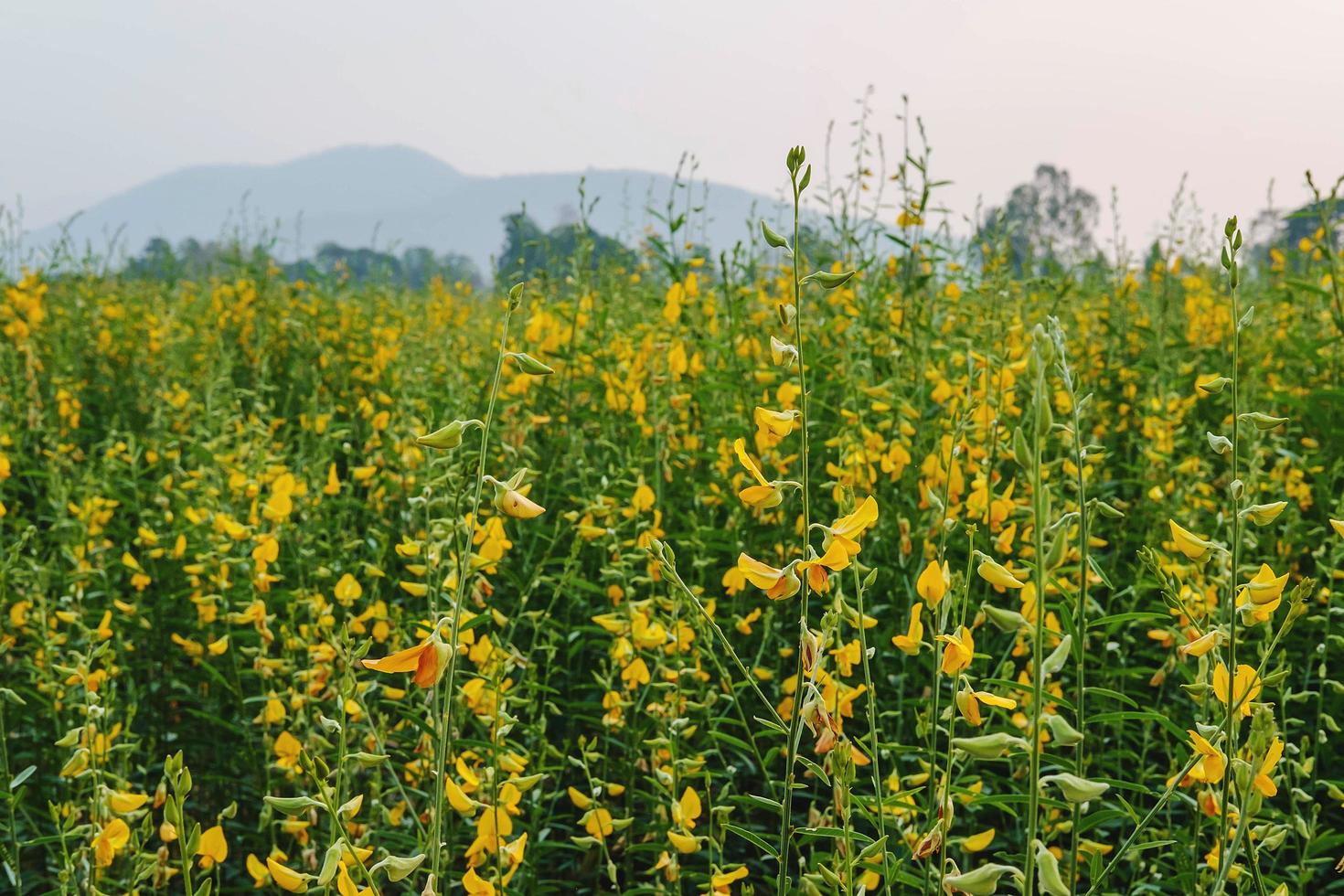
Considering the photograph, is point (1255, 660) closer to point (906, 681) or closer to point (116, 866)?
point (906, 681)

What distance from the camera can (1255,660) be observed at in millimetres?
2287

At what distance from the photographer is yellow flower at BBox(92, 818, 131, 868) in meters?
1.55

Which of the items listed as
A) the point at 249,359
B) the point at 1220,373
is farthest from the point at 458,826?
the point at 249,359

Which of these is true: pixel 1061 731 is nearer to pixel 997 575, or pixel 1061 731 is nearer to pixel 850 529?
pixel 997 575

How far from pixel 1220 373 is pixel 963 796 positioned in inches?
111

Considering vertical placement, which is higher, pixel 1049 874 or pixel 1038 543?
pixel 1038 543

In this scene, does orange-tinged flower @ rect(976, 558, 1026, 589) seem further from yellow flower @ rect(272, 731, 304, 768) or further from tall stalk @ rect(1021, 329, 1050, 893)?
yellow flower @ rect(272, 731, 304, 768)

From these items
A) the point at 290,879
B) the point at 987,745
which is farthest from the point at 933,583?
the point at 290,879

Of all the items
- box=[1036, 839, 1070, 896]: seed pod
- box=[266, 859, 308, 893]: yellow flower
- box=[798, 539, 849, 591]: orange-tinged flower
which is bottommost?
box=[266, 859, 308, 893]: yellow flower

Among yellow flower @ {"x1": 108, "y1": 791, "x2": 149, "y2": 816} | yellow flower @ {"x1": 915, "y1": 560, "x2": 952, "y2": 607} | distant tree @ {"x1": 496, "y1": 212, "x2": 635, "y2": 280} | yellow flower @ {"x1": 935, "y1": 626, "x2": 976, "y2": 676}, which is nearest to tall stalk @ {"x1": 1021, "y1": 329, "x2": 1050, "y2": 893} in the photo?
yellow flower @ {"x1": 935, "y1": 626, "x2": 976, "y2": 676}

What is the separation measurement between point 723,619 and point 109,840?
143cm

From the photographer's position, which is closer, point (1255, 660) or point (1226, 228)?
point (1226, 228)

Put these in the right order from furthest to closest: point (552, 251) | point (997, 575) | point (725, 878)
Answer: point (552, 251)
point (725, 878)
point (997, 575)

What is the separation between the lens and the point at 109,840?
5.09 feet
